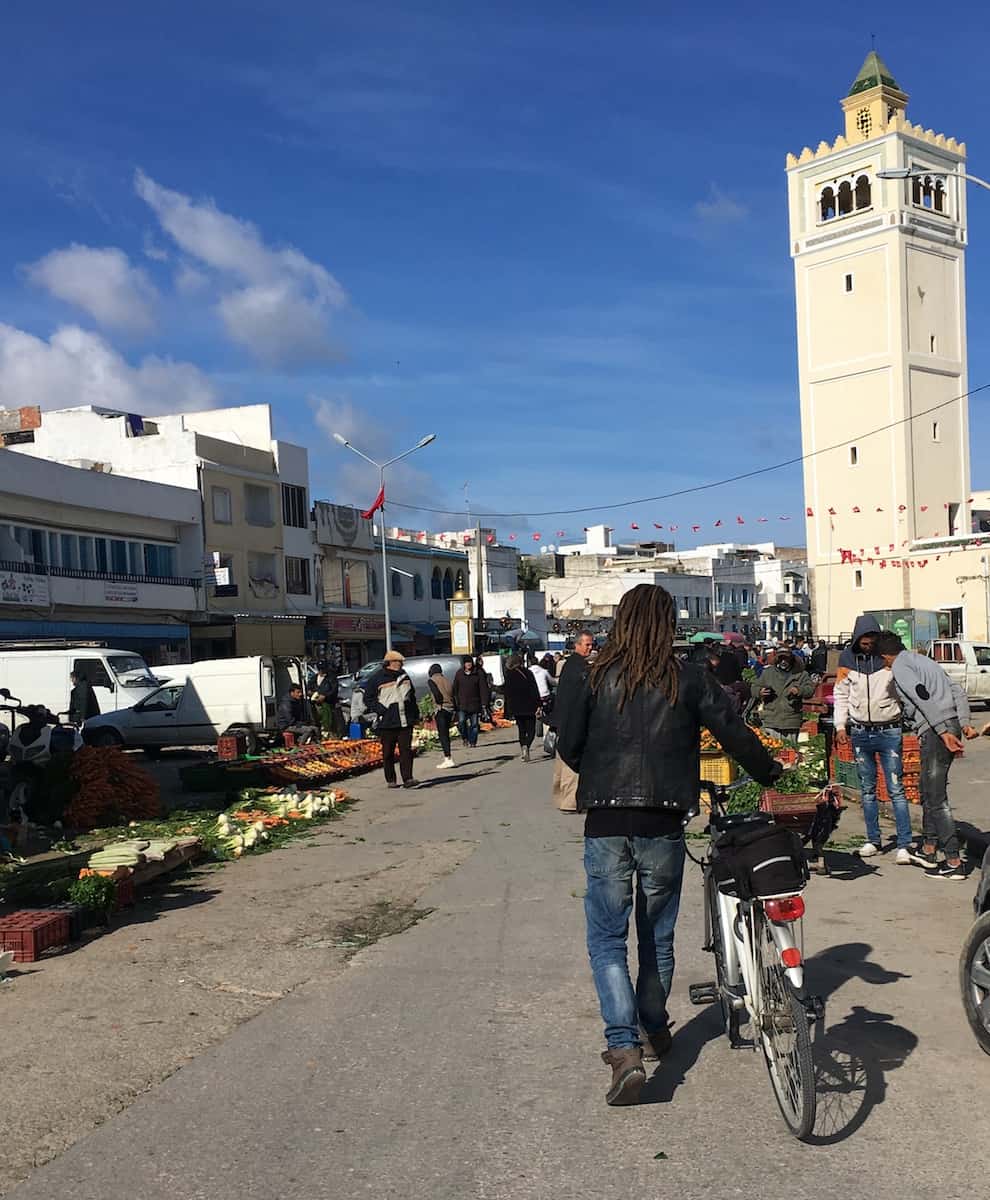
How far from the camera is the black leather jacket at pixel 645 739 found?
16.0ft

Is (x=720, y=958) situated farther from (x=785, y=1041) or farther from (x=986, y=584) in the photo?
(x=986, y=584)

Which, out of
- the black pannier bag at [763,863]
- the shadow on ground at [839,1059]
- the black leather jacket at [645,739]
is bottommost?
the shadow on ground at [839,1059]

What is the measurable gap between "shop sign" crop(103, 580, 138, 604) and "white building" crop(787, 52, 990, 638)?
35.6m

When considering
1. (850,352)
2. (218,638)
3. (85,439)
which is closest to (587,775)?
(218,638)

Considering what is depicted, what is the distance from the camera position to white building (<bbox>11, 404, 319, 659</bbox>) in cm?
4781

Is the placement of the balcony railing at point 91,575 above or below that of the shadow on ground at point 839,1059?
above

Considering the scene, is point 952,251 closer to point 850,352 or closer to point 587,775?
point 850,352

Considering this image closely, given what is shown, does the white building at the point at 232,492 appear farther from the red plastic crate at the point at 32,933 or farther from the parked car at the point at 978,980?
the parked car at the point at 978,980

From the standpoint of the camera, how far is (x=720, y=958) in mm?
5289

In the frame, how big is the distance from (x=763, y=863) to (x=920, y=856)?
5.94m

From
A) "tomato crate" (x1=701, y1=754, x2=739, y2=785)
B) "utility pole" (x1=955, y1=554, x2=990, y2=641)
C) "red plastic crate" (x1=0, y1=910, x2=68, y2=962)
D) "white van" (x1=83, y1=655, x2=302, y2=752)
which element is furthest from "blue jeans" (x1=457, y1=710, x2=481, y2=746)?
"utility pole" (x1=955, y1=554, x2=990, y2=641)

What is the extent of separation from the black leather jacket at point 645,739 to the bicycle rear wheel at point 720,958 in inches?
23.7

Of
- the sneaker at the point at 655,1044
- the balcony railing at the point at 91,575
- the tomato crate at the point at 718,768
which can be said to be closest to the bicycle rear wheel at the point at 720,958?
the sneaker at the point at 655,1044

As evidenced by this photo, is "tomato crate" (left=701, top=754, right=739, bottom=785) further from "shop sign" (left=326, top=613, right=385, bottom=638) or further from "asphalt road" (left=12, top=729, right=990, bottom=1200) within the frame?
"shop sign" (left=326, top=613, right=385, bottom=638)
